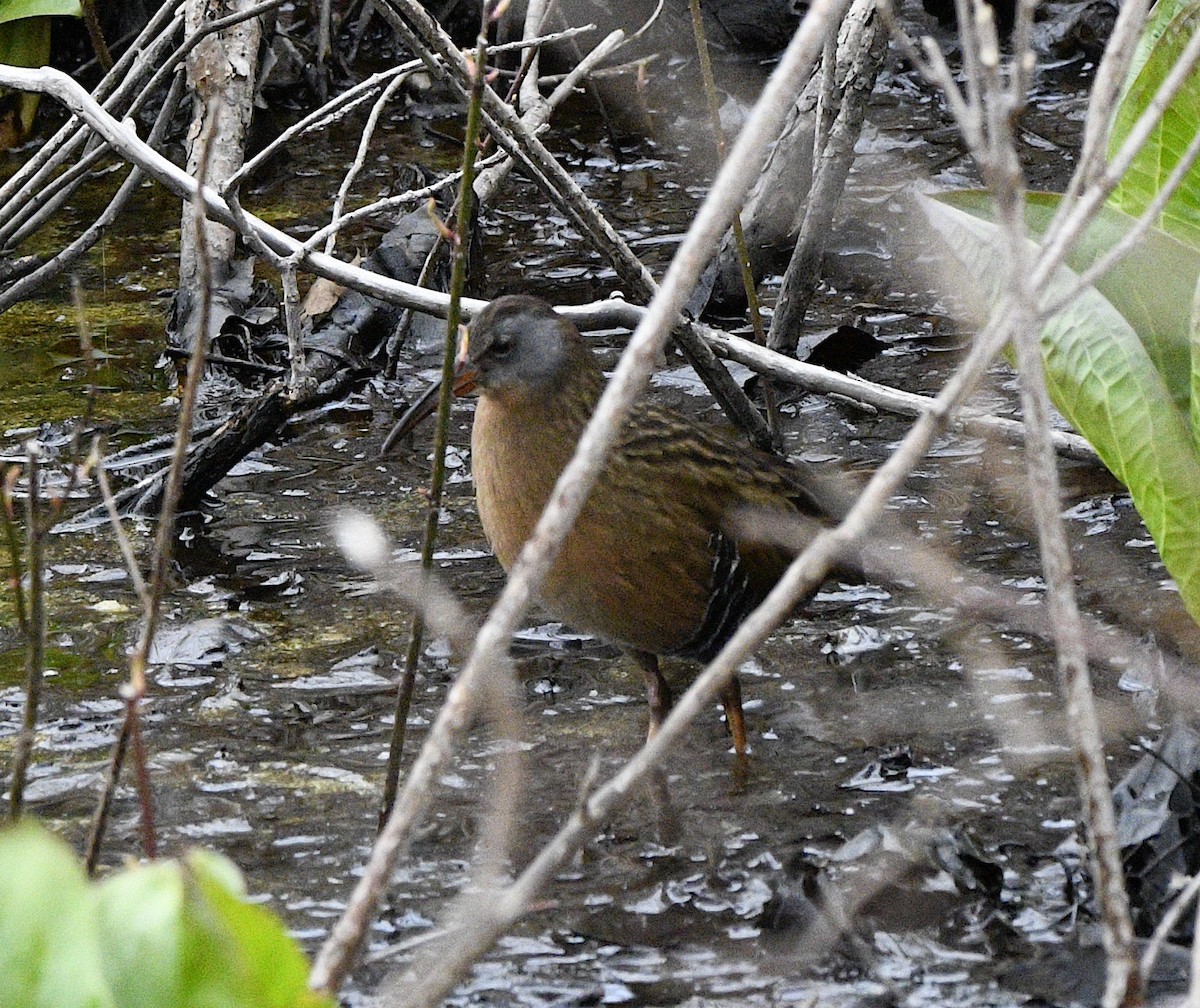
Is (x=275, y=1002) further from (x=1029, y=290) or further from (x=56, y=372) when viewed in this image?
(x=56, y=372)

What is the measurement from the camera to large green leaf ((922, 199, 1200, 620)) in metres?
2.72

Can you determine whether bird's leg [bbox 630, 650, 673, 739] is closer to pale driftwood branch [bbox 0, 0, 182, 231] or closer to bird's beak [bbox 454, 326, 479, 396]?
bird's beak [bbox 454, 326, 479, 396]

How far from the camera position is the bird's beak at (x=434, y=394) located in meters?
3.10

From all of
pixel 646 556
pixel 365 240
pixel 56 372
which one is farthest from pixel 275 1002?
pixel 365 240

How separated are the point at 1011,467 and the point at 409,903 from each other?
2022 mm

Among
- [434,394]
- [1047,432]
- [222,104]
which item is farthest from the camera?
[222,104]

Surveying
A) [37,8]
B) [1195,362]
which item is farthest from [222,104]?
[1195,362]

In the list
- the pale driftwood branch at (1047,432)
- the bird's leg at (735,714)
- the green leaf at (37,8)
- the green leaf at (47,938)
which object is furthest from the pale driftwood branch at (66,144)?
the green leaf at (47,938)

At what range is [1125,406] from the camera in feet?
8.96

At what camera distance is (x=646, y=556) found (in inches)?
122

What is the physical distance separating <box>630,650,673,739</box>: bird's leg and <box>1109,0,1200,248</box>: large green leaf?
118 cm

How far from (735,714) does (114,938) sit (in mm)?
1898

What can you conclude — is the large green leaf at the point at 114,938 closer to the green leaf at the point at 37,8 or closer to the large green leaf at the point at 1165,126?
the large green leaf at the point at 1165,126

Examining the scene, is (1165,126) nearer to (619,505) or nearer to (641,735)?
(619,505)
